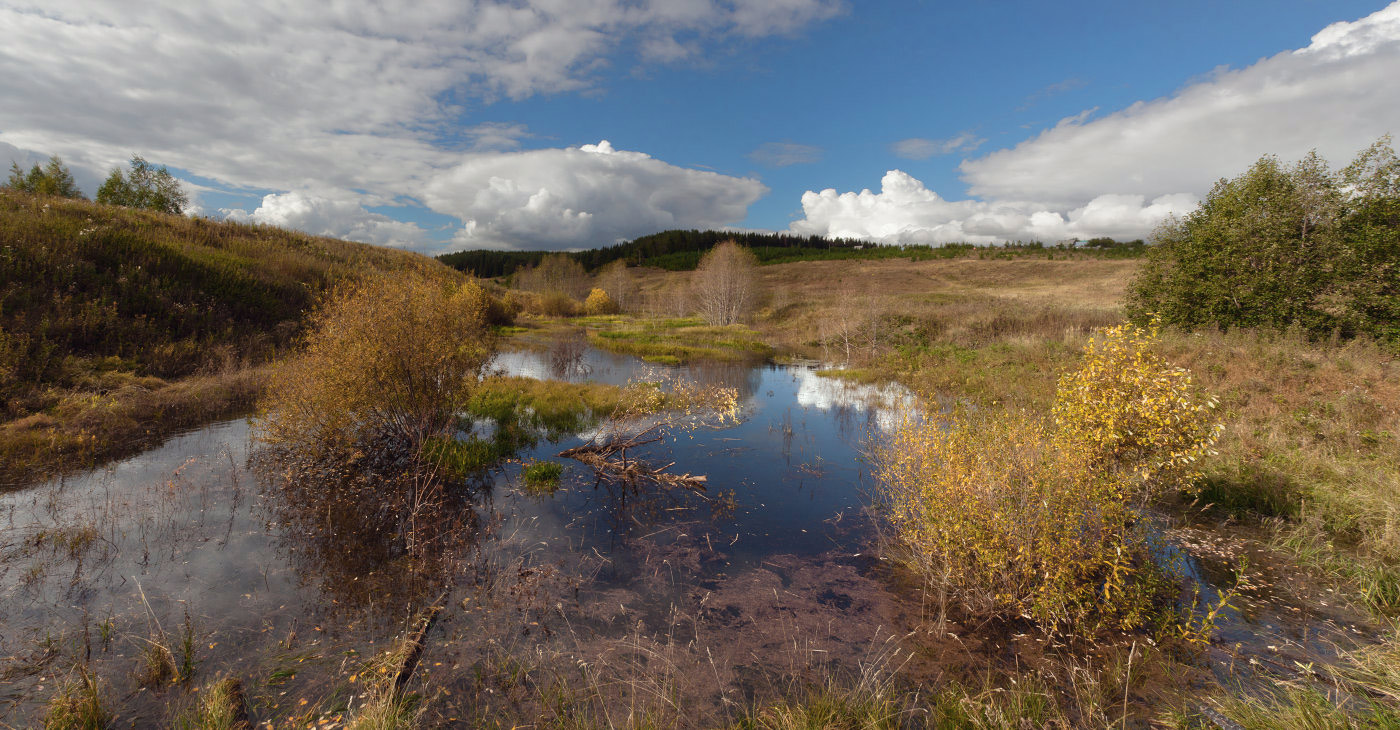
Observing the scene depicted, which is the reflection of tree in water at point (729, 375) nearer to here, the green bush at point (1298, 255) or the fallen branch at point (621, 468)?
the fallen branch at point (621, 468)

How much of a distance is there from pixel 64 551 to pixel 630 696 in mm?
8602

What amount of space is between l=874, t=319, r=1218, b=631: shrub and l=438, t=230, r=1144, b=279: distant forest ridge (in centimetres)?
10557

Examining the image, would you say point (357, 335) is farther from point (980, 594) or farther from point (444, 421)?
point (980, 594)

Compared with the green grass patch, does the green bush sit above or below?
above

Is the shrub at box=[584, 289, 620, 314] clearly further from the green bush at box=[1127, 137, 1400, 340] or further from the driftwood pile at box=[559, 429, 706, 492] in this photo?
the green bush at box=[1127, 137, 1400, 340]

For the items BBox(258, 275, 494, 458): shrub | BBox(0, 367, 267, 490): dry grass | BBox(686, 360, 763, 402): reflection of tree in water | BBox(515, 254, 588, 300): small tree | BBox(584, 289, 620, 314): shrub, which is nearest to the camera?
BBox(0, 367, 267, 490): dry grass

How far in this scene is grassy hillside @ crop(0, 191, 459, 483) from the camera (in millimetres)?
11680

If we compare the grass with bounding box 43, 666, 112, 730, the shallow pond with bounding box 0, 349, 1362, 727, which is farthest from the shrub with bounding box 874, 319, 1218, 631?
the grass with bounding box 43, 666, 112, 730

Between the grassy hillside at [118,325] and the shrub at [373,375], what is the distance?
12.2 feet

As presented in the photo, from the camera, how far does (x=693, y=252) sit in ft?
458

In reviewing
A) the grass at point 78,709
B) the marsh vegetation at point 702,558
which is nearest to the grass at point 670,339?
the marsh vegetation at point 702,558

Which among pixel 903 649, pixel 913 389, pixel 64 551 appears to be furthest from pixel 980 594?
pixel 913 389

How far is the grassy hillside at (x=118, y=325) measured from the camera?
1168cm

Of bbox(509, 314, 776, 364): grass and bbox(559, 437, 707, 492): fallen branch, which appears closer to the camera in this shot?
bbox(559, 437, 707, 492): fallen branch
